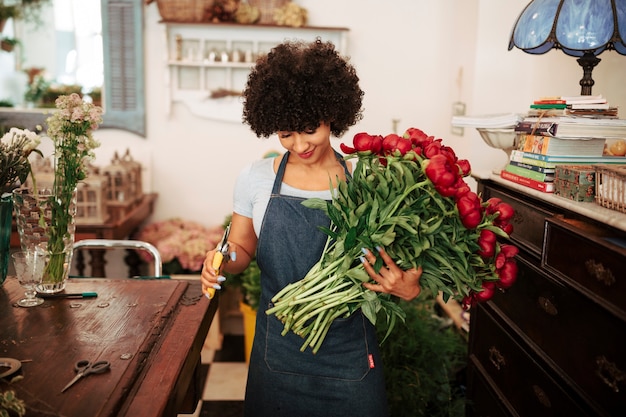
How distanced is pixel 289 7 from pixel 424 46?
0.97 metres

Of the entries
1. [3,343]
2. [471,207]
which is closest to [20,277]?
[3,343]

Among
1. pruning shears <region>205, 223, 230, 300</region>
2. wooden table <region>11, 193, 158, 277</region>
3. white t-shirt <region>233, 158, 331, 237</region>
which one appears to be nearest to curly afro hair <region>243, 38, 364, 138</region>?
white t-shirt <region>233, 158, 331, 237</region>

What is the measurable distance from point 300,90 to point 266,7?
255cm

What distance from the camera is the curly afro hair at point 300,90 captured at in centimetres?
160

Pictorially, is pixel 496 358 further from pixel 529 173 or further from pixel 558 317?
pixel 529 173

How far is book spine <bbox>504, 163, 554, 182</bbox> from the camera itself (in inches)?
70.9

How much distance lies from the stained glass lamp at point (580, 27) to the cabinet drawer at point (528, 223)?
42cm

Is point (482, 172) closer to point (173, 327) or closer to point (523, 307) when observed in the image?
point (523, 307)

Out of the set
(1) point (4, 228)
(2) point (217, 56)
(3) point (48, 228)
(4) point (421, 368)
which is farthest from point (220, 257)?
(2) point (217, 56)

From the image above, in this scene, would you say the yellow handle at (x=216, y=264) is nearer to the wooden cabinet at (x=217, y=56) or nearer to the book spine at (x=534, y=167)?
the book spine at (x=534, y=167)

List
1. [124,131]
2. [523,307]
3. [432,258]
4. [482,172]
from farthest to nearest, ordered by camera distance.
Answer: [124,131] < [482,172] < [523,307] < [432,258]

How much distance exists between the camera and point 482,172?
2.28m

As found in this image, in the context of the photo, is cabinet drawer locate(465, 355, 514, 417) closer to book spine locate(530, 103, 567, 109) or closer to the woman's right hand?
book spine locate(530, 103, 567, 109)

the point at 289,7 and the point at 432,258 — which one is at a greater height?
the point at 289,7
